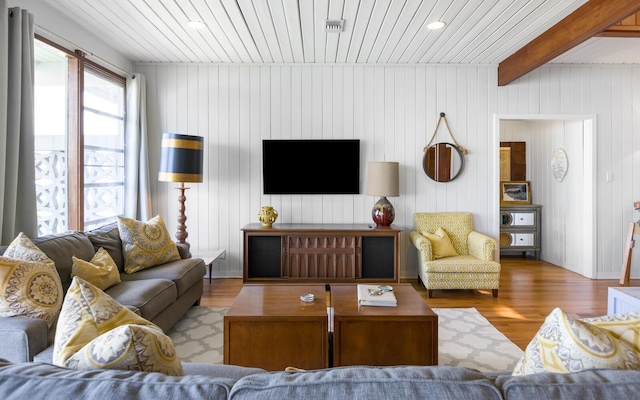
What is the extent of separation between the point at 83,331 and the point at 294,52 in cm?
373

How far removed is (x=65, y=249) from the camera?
256cm

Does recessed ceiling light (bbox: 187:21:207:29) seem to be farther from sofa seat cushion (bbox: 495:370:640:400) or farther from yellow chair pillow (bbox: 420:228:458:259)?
sofa seat cushion (bbox: 495:370:640:400)

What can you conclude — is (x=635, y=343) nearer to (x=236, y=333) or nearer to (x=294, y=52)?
(x=236, y=333)

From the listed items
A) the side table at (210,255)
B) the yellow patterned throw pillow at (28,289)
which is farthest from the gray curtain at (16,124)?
the side table at (210,255)

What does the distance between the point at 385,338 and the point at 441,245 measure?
7.46ft

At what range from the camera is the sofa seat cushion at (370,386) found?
2.33 feet

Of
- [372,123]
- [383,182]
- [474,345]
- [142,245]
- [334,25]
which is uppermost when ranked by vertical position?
[334,25]

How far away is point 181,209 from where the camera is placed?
4.23m

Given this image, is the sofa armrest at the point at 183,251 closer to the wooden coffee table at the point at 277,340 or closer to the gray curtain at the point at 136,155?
the gray curtain at the point at 136,155

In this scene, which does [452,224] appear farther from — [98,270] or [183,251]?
[98,270]

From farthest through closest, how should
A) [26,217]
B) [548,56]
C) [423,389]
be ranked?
[548,56] → [26,217] → [423,389]

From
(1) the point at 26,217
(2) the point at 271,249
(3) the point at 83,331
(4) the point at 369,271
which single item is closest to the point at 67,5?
(1) the point at 26,217

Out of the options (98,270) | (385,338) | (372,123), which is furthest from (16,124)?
(372,123)

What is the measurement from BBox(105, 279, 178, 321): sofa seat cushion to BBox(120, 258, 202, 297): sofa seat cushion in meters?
0.12
